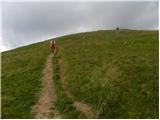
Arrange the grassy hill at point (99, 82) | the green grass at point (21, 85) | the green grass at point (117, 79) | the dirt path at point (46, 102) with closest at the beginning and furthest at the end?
the green grass at point (117, 79) → the grassy hill at point (99, 82) → the dirt path at point (46, 102) → the green grass at point (21, 85)

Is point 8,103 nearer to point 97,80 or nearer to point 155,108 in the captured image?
point 97,80

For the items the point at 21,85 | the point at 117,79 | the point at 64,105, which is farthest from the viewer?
the point at 21,85

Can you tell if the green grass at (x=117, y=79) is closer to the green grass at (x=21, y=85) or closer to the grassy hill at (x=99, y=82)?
the grassy hill at (x=99, y=82)

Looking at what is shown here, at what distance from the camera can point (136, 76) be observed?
111ft

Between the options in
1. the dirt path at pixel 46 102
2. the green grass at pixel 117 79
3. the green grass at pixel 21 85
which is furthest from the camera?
the green grass at pixel 21 85

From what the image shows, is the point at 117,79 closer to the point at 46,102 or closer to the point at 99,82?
the point at 99,82

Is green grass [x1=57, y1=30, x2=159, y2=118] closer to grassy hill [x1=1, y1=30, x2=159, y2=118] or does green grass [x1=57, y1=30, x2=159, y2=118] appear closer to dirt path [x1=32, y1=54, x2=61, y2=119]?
grassy hill [x1=1, y1=30, x2=159, y2=118]

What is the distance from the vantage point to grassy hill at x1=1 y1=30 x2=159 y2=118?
28438 millimetres

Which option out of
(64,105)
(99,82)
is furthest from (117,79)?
(64,105)

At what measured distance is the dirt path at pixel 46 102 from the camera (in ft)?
94.4

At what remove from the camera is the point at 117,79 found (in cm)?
3325

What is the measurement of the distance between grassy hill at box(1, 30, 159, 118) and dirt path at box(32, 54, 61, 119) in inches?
21.4

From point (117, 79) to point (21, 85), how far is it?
11132 mm

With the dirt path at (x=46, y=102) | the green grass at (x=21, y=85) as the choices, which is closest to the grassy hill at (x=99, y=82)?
the green grass at (x=21, y=85)
